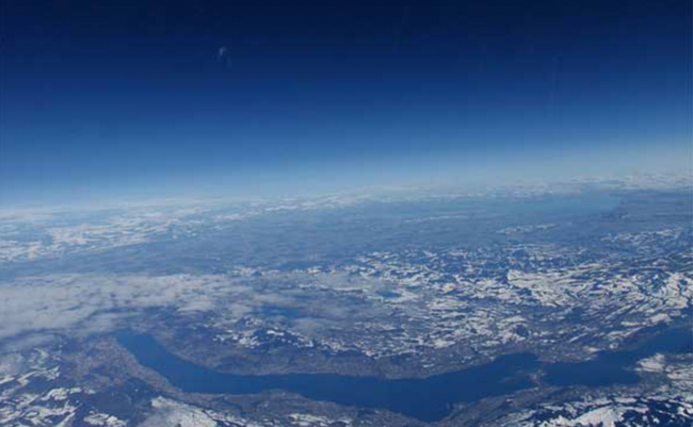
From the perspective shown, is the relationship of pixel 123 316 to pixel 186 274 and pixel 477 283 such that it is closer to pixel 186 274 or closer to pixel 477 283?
pixel 186 274

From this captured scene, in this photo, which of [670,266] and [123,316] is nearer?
[123,316]

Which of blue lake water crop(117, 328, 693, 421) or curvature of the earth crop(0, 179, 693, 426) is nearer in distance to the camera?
curvature of the earth crop(0, 179, 693, 426)

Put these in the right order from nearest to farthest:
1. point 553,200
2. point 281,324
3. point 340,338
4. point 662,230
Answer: point 340,338 < point 281,324 < point 662,230 < point 553,200

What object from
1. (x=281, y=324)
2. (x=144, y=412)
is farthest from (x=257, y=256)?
(x=144, y=412)

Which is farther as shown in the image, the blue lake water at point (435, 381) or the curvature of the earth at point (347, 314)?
the blue lake water at point (435, 381)

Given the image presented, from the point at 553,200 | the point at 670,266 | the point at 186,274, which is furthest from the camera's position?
the point at 553,200

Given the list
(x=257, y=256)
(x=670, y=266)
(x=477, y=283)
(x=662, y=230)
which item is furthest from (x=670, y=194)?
(x=257, y=256)

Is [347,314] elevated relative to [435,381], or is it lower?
elevated

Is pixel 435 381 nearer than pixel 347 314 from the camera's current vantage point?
Yes
